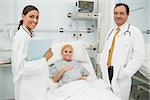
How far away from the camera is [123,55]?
241 cm

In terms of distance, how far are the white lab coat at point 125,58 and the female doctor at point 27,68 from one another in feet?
2.58

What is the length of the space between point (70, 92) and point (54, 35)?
160 centimetres

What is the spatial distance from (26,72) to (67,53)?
0.88 m

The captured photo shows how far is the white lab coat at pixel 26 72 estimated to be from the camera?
1967 millimetres

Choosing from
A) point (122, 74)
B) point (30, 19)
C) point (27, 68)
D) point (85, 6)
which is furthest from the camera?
point (85, 6)

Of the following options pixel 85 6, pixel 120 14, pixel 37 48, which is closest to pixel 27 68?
pixel 37 48

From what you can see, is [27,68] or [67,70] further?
[67,70]

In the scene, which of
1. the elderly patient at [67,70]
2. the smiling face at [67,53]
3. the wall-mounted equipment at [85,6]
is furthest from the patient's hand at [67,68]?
the wall-mounted equipment at [85,6]

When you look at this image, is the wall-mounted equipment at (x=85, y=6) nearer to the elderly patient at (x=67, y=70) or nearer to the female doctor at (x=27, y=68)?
the elderly patient at (x=67, y=70)

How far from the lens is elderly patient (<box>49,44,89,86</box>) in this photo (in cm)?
257

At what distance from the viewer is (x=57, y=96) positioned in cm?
209

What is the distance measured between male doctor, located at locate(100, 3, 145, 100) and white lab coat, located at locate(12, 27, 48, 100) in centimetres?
78

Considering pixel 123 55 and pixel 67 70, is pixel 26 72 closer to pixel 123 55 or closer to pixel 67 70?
pixel 67 70

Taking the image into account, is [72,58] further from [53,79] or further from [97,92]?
[97,92]
